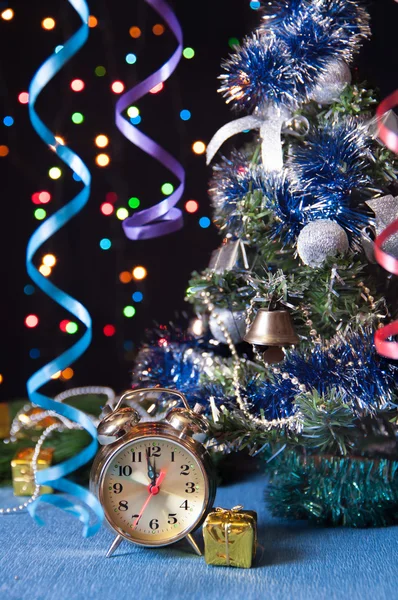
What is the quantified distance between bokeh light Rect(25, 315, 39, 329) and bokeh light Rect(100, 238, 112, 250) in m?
0.29

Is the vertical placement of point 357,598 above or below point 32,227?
below

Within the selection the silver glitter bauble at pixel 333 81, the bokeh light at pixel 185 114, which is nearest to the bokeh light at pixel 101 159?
the bokeh light at pixel 185 114

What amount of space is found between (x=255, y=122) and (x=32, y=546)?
94 centimetres

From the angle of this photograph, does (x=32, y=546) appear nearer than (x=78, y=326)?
Yes

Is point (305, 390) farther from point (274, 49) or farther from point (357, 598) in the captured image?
point (274, 49)

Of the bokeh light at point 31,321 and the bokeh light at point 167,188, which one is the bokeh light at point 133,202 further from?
the bokeh light at point 31,321

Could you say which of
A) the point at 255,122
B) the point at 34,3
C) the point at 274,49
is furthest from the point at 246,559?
the point at 34,3

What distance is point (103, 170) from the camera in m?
2.27

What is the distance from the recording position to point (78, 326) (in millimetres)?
2322

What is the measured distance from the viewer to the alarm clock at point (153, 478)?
1408mm

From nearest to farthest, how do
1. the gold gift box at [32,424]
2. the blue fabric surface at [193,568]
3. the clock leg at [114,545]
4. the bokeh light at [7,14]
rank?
the blue fabric surface at [193,568]
the clock leg at [114,545]
the gold gift box at [32,424]
the bokeh light at [7,14]

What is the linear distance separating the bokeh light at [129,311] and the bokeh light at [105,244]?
0.19 meters

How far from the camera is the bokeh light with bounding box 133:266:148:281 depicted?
2.31 metres

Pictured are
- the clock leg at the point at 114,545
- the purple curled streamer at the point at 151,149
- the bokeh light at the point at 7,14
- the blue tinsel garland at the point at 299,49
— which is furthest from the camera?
the bokeh light at the point at 7,14
